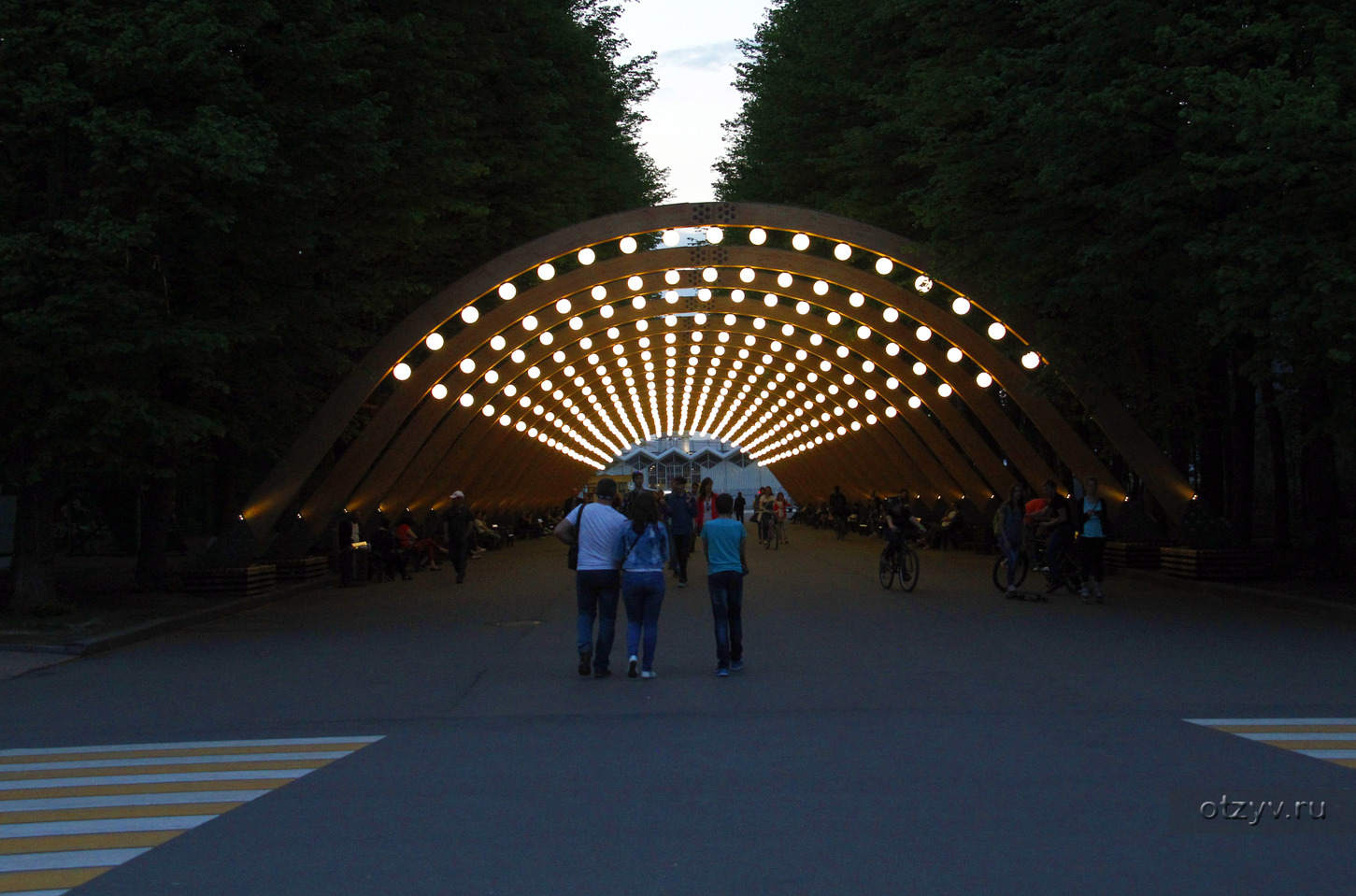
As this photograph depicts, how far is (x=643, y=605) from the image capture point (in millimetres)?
11852

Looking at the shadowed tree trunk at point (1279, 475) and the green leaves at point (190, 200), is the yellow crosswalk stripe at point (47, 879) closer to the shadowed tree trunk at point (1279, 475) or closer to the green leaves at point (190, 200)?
the green leaves at point (190, 200)

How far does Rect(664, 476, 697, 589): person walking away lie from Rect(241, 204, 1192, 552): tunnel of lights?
506cm

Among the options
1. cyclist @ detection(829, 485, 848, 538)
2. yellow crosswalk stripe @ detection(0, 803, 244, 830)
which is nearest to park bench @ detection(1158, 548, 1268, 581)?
yellow crosswalk stripe @ detection(0, 803, 244, 830)

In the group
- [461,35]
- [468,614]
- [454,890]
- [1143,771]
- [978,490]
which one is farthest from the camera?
[978,490]

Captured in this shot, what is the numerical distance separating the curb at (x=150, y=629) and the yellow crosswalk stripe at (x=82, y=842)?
27.9ft

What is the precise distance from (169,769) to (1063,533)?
1470 cm

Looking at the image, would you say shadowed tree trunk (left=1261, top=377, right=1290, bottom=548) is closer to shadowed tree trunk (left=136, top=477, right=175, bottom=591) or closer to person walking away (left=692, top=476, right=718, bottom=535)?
person walking away (left=692, top=476, right=718, bottom=535)

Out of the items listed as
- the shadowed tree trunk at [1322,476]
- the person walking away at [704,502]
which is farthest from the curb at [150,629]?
the shadowed tree trunk at [1322,476]

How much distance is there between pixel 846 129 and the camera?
27.7 meters

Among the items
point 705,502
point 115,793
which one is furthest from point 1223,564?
point 115,793

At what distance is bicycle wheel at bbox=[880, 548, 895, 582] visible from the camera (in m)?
21.8

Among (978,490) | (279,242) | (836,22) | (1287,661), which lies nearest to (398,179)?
(279,242)

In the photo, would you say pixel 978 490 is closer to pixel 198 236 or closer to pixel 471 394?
pixel 471 394

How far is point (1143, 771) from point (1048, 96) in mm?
12130
